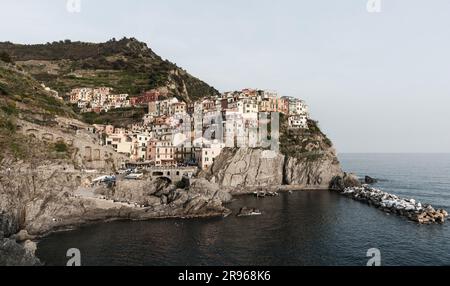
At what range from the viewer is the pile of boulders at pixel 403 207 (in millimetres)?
53697

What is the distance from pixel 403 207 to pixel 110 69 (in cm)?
12680

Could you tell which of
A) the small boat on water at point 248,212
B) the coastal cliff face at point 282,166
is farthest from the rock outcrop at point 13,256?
the coastal cliff face at point 282,166

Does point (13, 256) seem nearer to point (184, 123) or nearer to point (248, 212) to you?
point (248, 212)

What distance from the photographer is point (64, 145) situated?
64812 millimetres

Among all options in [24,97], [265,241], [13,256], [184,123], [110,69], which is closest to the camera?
[13,256]

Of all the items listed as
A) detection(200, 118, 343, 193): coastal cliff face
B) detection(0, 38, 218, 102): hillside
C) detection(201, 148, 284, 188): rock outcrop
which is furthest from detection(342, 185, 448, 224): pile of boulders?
detection(0, 38, 218, 102): hillside

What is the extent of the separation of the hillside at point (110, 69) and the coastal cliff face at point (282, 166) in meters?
56.5

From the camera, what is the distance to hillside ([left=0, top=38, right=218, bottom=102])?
134 metres

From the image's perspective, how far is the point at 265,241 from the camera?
139ft

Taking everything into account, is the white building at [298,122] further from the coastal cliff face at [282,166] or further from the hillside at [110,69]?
the hillside at [110,69]

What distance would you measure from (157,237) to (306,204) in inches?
1263

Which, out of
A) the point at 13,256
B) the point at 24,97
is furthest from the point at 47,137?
the point at 13,256

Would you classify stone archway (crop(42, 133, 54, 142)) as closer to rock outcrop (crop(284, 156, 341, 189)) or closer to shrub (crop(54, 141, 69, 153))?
shrub (crop(54, 141, 69, 153))
